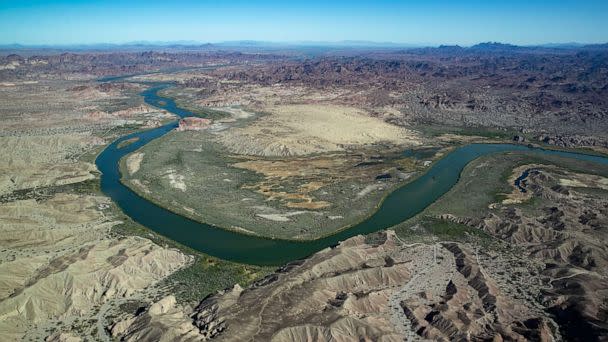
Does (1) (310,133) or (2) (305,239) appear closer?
(2) (305,239)

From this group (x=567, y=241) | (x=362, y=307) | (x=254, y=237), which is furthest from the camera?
(x=254, y=237)

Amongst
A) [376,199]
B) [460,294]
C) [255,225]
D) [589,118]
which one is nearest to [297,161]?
[376,199]

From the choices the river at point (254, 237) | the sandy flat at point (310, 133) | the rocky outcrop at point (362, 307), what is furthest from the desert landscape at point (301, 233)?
the sandy flat at point (310, 133)

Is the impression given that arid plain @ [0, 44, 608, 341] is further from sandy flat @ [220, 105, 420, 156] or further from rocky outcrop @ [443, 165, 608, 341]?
sandy flat @ [220, 105, 420, 156]

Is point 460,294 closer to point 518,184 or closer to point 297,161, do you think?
point 518,184

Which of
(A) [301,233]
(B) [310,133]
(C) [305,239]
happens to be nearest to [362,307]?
(C) [305,239]

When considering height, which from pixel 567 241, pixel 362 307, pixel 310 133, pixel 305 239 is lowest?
pixel 305 239

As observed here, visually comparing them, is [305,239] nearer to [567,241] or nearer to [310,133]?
[567,241]

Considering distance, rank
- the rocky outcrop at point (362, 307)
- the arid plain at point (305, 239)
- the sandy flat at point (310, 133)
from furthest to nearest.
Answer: the sandy flat at point (310, 133) → the arid plain at point (305, 239) → the rocky outcrop at point (362, 307)

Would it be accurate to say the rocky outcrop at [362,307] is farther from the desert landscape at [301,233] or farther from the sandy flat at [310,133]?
the sandy flat at [310,133]
